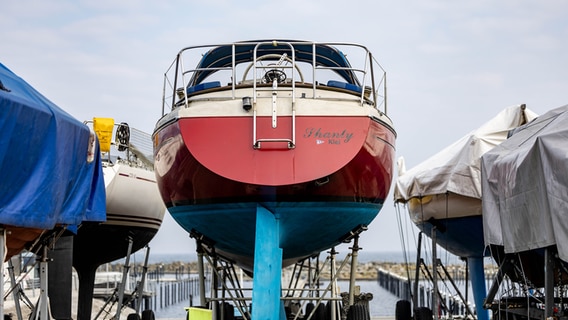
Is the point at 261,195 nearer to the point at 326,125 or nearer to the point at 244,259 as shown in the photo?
the point at 326,125

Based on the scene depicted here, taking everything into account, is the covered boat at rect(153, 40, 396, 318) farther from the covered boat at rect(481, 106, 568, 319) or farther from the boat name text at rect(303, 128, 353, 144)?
the covered boat at rect(481, 106, 568, 319)

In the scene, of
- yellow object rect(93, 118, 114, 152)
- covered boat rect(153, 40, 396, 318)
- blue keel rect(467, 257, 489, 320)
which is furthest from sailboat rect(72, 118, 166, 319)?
blue keel rect(467, 257, 489, 320)

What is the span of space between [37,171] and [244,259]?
5.08 m

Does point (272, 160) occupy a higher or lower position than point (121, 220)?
higher

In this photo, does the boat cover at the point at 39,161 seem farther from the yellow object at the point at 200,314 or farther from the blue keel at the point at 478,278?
the blue keel at the point at 478,278

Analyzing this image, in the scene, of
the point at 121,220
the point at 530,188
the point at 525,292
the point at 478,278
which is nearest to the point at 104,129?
the point at 121,220

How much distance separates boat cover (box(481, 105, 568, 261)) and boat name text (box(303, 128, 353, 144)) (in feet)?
7.29

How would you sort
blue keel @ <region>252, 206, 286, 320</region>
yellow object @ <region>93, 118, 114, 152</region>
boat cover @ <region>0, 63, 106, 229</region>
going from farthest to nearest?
yellow object @ <region>93, 118, 114, 152</region> → blue keel @ <region>252, 206, 286, 320</region> → boat cover @ <region>0, 63, 106, 229</region>

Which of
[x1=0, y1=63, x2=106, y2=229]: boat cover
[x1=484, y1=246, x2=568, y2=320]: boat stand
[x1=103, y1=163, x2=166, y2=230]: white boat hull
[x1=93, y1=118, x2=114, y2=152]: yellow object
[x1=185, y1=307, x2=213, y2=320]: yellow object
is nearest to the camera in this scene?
[x1=0, y1=63, x2=106, y2=229]: boat cover

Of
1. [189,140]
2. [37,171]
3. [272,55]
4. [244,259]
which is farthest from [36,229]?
[272,55]

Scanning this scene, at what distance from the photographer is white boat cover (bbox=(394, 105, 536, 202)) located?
579 inches

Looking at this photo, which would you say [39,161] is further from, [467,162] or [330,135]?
[467,162]

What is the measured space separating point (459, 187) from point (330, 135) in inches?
202

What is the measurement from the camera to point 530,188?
9859mm
